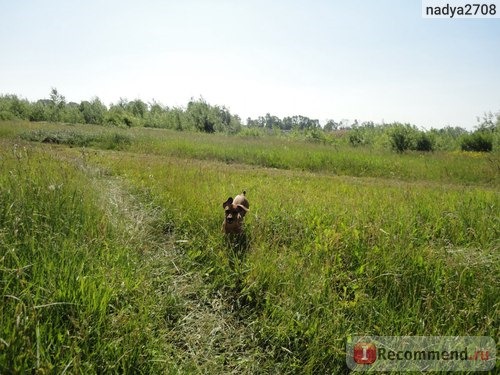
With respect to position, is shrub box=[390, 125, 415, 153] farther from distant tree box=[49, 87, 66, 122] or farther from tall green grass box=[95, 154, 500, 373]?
distant tree box=[49, 87, 66, 122]

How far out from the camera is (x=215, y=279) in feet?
9.89

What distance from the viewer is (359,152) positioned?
15.3m

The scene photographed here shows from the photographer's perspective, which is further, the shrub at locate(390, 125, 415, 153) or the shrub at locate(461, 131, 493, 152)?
the shrub at locate(461, 131, 493, 152)

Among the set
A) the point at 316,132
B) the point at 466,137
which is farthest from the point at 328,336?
the point at 316,132

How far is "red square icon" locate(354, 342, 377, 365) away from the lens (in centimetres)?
218

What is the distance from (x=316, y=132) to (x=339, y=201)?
41.8 metres

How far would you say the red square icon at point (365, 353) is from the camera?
2.18 metres

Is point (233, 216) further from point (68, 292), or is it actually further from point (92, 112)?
point (92, 112)

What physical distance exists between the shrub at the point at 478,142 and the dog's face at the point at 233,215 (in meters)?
29.5

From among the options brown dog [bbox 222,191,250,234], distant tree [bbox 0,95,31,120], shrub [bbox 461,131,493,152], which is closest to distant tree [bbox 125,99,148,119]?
distant tree [bbox 0,95,31,120]

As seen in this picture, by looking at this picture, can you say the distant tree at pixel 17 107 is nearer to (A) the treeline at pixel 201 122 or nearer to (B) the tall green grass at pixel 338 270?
(A) the treeline at pixel 201 122

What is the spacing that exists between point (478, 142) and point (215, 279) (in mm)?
31061

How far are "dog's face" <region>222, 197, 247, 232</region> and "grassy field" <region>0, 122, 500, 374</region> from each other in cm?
21

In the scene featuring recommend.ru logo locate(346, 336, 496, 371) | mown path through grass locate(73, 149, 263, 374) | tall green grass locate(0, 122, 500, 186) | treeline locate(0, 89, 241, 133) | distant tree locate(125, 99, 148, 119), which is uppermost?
distant tree locate(125, 99, 148, 119)
